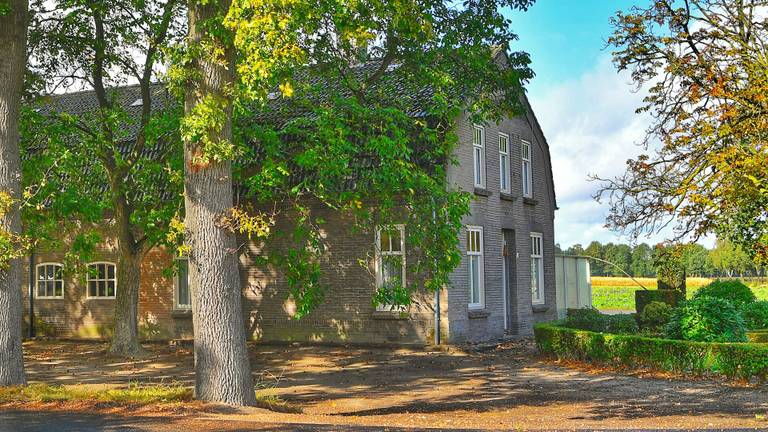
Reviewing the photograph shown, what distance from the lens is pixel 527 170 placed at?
26.7 meters

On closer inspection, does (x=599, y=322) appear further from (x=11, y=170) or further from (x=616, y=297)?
(x=616, y=297)

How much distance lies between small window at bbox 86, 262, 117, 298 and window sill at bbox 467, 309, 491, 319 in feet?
35.7

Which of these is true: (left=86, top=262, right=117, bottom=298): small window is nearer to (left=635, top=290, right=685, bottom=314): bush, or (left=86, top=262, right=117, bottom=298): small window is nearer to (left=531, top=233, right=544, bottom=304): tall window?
(left=531, top=233, right=544, bottom=304): tall window

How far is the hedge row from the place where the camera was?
1504cm

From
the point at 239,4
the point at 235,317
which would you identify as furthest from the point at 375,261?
the point at 239,4

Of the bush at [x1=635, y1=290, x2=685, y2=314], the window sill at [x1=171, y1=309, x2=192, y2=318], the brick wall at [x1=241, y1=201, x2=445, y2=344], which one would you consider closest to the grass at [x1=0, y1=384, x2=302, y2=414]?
the brick wall at [x1=241, y1=201, x2=445, y2=344]

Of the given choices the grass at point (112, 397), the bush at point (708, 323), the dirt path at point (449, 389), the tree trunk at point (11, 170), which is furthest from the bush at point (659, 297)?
the tree trunk at point (11, 170)

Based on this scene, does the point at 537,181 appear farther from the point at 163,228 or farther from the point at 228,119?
the point at 228,119

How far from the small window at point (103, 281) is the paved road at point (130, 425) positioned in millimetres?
15028

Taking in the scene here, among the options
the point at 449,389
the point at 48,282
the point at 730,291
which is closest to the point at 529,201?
the point at 730,291

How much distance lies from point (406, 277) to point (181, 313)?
716cm

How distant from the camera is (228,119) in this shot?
1242 centimetres

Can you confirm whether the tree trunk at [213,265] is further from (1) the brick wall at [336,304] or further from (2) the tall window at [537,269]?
(2) the tall window at [537,269]

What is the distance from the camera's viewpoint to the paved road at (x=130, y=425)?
9508 millimetres
